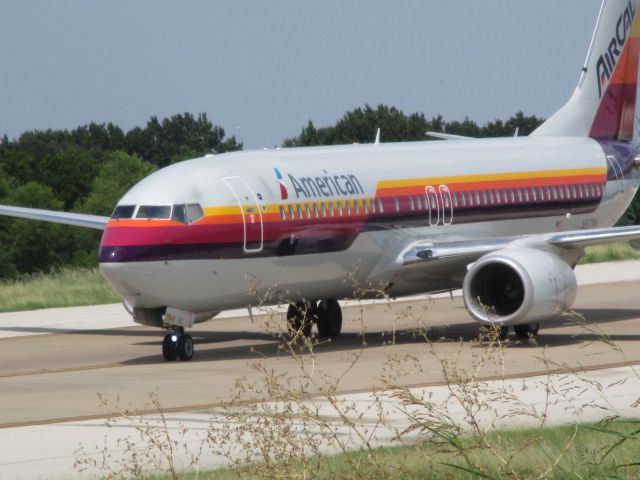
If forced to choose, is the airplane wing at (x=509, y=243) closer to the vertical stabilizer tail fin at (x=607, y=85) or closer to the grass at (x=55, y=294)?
the vertical stabilizer tail fin at (x=607, y=85)

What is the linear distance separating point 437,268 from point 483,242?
0.90 m

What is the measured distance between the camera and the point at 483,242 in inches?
1021

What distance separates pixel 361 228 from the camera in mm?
25266

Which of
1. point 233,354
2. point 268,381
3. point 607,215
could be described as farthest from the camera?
point 607,215

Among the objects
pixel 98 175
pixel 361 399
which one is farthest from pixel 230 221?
pixel 98 175

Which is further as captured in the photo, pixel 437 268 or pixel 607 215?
pixel 607 215

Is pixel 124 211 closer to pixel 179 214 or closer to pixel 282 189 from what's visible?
pixel 179 214

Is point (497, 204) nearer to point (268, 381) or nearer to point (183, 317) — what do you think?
point (183, 317)

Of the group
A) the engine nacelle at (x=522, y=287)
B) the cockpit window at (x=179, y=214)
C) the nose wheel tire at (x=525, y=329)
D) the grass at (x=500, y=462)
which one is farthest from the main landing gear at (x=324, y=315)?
the grass at (x=500, y=462)

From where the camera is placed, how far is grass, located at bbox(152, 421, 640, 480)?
9.76 meters

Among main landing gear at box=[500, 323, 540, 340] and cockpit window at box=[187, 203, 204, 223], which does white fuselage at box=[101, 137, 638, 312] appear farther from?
main landing gear at box=[500, 323, 540, 340]

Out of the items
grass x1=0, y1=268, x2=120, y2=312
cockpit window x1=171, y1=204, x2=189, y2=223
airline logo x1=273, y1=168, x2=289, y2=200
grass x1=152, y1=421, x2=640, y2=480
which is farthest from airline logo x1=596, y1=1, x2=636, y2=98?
grass x1=152, y1=421, x2=640, y2=480

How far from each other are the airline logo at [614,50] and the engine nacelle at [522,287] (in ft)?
27.0

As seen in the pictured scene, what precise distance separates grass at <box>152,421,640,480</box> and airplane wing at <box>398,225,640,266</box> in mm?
11350
